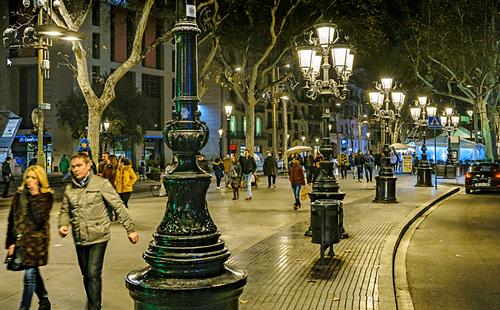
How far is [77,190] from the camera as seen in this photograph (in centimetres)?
492

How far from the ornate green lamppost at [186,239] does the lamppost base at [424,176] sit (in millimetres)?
23323

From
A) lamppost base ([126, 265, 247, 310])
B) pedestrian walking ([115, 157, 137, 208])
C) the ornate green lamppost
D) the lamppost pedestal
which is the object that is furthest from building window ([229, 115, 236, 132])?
lamppost base ([126, 265, 247, 310])

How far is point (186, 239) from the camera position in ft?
12.2

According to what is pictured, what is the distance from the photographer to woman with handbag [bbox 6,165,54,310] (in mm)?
4828

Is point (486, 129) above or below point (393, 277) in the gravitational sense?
above

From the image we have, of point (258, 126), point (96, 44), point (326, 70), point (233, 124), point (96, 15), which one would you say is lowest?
point (326, 70)

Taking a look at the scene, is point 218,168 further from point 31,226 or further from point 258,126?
point 258,126

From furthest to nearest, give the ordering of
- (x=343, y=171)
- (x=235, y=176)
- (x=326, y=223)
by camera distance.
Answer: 1. (x=343, y=171)
2. (x=235, y=176)
3. (x=326, y=223)

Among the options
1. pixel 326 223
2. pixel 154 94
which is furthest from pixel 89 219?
pixel 154 94

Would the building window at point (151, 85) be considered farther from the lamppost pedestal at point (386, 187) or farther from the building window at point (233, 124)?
the lamppost pedestal at point (386, 187)

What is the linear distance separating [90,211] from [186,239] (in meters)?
1.56

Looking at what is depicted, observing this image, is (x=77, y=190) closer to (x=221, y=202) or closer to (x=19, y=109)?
(x=221, y=202)

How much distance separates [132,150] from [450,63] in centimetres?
2802

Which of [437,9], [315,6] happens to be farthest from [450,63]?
[315,6]
